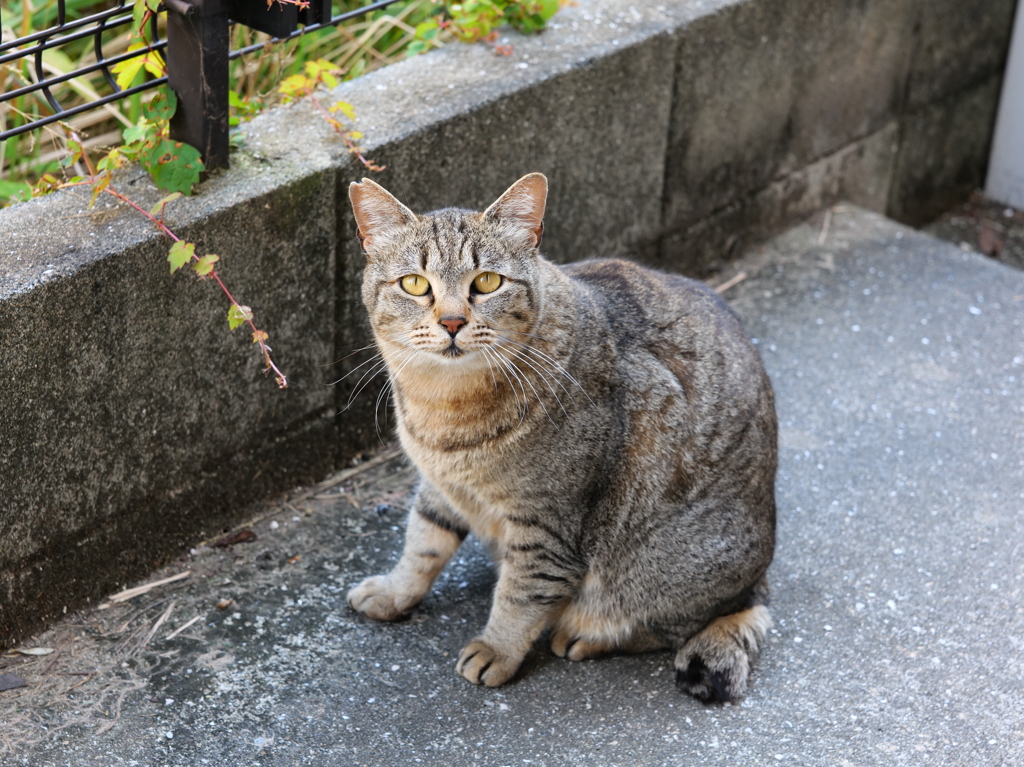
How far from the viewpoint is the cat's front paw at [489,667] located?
9.34 ft

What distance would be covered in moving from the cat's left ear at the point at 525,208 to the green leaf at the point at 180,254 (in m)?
0.71

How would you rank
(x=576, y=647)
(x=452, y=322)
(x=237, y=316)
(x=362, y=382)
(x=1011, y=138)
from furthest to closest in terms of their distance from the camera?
(x=1011, y=138), (x=362, y=382), (x=576, y=647), (x=237, y=316), (x=452, y=322)

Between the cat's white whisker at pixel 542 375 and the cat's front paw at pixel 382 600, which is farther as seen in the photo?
the cat's front paw at pixel 382 600

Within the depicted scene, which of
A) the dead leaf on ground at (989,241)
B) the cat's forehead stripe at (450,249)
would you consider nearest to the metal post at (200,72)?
the cat's forehead stripe at (450,249)

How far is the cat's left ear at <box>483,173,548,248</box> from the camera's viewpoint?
8.48ft

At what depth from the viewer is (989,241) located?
5656 mm

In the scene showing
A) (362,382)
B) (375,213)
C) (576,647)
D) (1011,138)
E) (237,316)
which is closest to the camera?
(375,213)

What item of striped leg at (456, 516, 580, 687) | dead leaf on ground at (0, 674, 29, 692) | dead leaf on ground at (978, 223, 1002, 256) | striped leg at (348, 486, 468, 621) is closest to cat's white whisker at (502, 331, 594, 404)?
striped leg at (456, 516, 580, 687)

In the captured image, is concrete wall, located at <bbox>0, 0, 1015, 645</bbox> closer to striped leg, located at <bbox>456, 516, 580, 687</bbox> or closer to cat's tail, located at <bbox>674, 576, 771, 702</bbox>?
striped leg, located at <bbox>456, 516, 580, 687</bbox>

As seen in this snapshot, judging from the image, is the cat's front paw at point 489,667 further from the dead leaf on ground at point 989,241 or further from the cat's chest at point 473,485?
the dead leaf on ground at point 989,241

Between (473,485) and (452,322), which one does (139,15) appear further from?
(473,485)

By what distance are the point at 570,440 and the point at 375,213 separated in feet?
2.34

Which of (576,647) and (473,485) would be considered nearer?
(473,485)

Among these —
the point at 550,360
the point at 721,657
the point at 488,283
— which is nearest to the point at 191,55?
the point at 488,283
